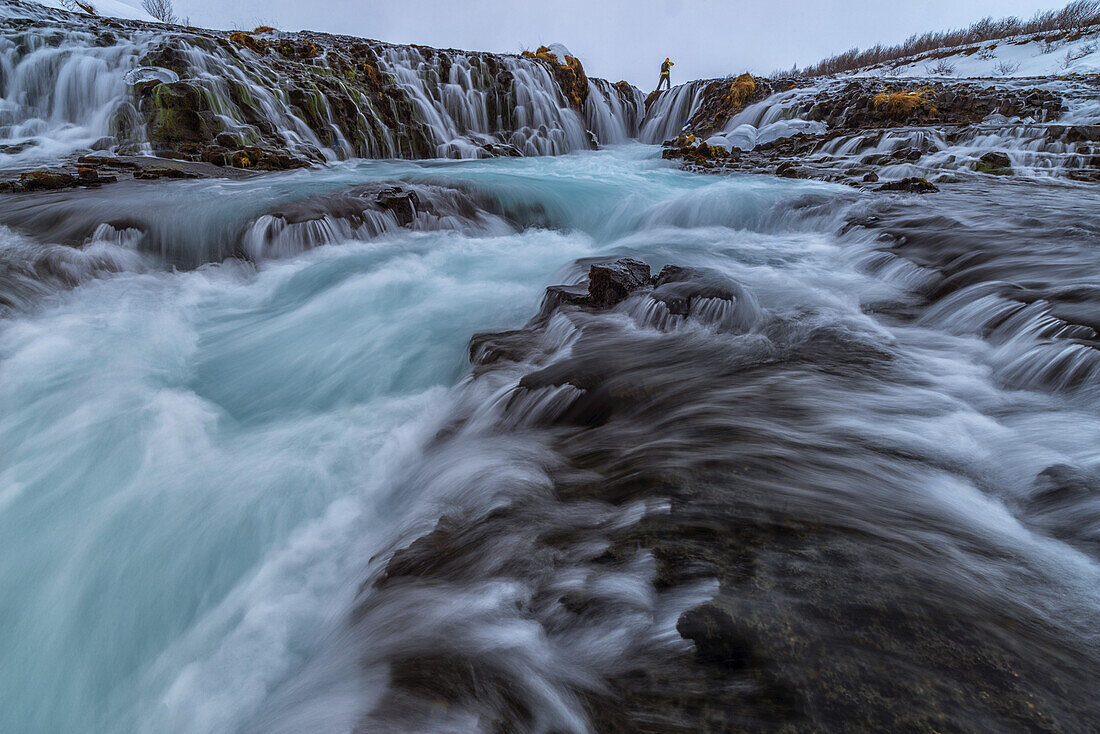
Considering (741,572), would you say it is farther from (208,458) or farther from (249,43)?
(249,43)

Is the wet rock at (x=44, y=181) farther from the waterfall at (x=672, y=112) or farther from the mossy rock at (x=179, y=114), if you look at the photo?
the waterfall at (x=672, y=112)

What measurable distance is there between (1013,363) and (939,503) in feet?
6.20

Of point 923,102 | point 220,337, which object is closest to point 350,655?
point 220,337

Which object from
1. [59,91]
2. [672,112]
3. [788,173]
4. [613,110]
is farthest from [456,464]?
[672,112]

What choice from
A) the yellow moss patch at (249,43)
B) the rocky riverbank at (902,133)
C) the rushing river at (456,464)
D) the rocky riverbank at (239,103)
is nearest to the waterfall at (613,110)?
the rocky riverbank at (239,103)

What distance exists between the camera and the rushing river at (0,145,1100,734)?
1660 millimetres

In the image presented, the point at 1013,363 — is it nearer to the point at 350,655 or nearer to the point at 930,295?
the point at 930,295

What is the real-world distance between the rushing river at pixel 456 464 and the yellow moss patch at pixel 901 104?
1076 cm

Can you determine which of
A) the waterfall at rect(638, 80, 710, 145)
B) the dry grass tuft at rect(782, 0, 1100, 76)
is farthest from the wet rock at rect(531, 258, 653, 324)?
the dry grass tuft at rect(782, 0, 1100, 76)

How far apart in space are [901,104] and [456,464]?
18.1 m

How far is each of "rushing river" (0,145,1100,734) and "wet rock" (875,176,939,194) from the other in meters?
2.02

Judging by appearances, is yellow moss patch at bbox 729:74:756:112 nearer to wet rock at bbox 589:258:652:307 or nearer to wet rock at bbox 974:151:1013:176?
wet rock at bbox 974:151:1013:176

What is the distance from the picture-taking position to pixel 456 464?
2.89 meters

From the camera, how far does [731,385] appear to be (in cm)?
323
